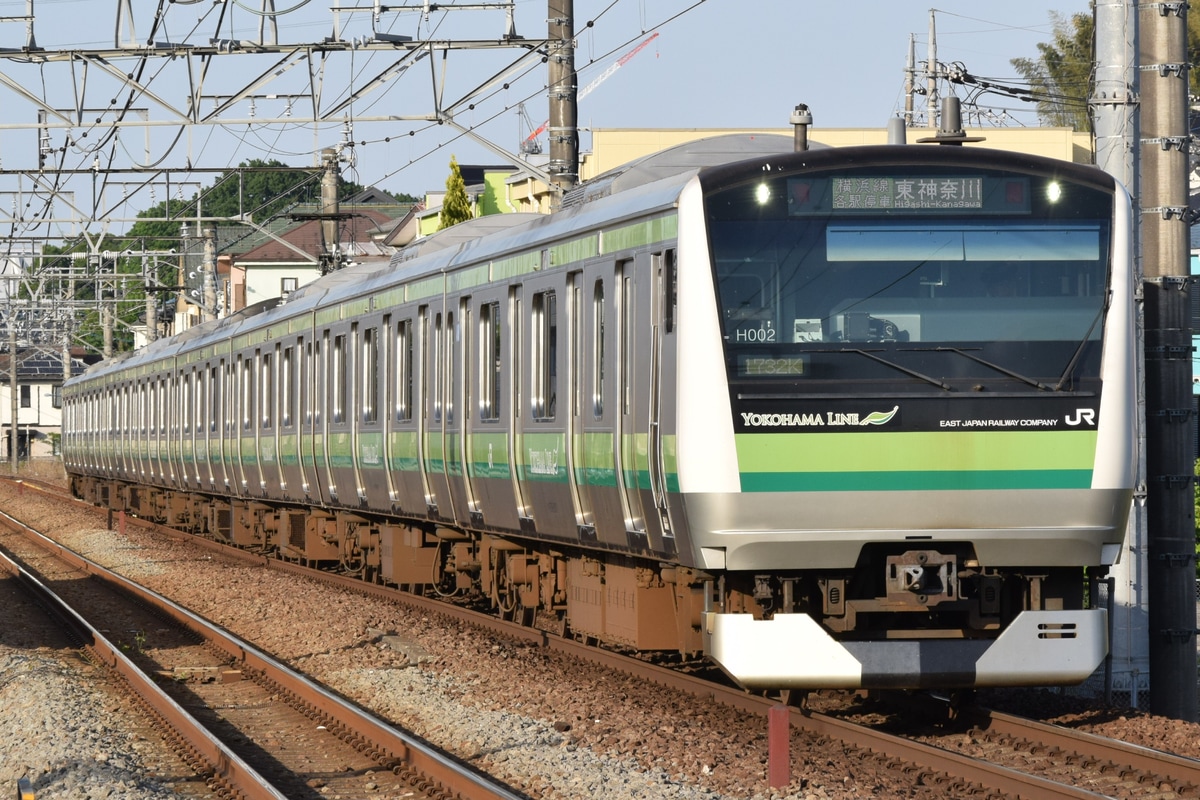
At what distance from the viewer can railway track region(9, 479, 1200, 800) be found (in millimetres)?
8125

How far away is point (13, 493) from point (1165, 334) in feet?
157

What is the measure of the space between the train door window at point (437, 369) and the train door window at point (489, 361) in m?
1.18

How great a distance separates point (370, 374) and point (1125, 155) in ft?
25.6

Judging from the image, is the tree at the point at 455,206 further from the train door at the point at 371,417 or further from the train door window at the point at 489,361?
the train door window at the point at 489,361

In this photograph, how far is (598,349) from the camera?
425 inches

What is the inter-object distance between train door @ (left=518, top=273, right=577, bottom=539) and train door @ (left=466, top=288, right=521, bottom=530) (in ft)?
1.07

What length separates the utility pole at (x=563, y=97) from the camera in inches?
671

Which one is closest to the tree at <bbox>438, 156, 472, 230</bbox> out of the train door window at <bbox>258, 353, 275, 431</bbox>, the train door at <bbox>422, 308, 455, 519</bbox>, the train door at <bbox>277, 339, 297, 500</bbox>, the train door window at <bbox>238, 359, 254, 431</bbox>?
the train door window at <bbox>238, 359, 254, 431</bbox>

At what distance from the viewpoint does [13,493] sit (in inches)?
2137

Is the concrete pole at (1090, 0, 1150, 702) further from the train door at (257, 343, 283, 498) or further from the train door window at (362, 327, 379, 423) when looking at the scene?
the train door at (257, 343, 283, 498)

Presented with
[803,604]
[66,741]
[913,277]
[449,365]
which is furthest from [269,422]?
[913,277]

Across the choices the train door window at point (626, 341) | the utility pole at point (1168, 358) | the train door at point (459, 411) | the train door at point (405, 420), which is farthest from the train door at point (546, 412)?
the utility pole at point (1168, 358)

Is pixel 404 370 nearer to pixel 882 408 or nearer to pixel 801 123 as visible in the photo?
pixel 801 123

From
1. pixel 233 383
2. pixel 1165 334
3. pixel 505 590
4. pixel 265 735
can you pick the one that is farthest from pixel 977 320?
pixel 233 383
